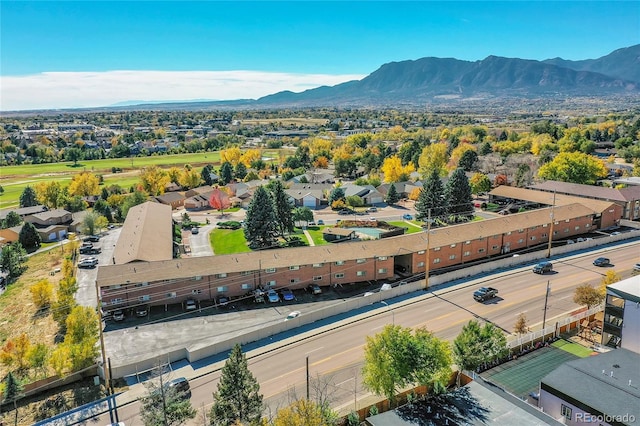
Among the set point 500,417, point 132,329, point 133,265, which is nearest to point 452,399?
point 500,417

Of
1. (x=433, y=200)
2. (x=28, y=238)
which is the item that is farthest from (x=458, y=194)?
(x=28, y=238)

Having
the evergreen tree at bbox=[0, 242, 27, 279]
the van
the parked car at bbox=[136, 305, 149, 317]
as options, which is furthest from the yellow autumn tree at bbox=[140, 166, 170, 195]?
the van

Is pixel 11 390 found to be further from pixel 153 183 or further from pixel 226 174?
pixel 226 174

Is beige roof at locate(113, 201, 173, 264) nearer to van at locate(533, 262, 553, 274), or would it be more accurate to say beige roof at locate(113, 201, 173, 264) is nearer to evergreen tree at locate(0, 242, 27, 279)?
evergreen tree at locate(0, 242, 27, 279)

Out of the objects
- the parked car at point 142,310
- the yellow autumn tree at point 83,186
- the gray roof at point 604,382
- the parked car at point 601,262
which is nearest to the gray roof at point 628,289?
the gray roof at point 604,382

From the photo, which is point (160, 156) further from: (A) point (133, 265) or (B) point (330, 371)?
(B) point (330, 371)

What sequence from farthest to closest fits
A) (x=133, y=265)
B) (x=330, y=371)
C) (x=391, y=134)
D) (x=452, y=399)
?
(x=391, y=134), (x=133, y=265), (x=330, y=371), (x=452, y=399)

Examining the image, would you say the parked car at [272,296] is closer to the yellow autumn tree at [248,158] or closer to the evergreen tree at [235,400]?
the evergreen tree at [235,400]
